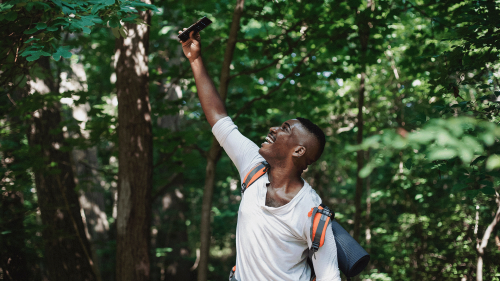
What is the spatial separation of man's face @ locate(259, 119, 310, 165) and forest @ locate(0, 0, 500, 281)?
0.50m

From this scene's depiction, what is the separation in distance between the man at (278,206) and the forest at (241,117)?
1.62ft

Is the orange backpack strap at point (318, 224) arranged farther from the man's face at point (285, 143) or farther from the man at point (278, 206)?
the man's face at point (285, 143)

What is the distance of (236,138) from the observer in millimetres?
2281

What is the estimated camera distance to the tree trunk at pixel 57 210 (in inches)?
209

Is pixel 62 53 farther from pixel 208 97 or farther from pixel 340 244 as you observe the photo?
pixel 340 244

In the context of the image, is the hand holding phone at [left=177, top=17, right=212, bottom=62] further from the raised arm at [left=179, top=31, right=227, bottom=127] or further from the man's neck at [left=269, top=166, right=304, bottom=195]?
the man's neck at [left=269, top=166, right=304, bottom=195]

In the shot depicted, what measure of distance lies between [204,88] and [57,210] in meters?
4.30

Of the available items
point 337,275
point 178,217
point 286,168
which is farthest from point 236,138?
point 178,217

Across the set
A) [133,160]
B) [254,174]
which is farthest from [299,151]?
[133,160]

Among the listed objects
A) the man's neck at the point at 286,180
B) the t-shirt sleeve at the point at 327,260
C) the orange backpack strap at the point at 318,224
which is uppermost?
the man's neck at the point at 286,180

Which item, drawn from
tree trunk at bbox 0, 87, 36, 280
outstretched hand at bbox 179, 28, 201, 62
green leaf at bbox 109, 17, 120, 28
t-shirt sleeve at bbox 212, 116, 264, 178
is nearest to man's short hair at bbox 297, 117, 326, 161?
t-shirt sleeve at bbox 212, 116, 264, 178

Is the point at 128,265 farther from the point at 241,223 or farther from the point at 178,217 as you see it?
the point at 178,217

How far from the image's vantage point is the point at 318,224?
1.83m

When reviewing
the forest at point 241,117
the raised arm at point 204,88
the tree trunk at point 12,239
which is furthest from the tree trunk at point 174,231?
the raised arm at point 204,88
